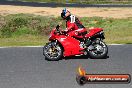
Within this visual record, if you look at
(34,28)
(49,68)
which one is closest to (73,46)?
(49,68)

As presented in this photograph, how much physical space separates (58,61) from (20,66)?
4.96 feet

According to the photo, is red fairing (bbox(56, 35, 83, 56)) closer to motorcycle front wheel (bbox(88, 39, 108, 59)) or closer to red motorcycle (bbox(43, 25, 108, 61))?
red motorcycle (bbox(43, 25, 108, 61))

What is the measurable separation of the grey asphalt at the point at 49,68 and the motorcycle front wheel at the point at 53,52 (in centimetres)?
23

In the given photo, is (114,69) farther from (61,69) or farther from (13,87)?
(13,87)

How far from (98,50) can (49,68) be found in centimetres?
227

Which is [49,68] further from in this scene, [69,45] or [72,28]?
[72,28]

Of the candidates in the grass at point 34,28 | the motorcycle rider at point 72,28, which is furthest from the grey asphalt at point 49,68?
the grass at point 34,28

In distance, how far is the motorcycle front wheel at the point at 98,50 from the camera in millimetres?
15625

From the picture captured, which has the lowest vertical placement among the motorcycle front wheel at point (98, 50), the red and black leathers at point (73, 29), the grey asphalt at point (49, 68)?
the grey asphalt at point (49, 68)

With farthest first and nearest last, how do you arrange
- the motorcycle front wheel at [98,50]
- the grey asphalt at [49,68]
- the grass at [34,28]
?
the grass at [34,28] → the motorcycle front wheel at [98,50] → the grey asphalt at [49,68]

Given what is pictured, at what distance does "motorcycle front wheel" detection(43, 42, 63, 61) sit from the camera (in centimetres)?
1565

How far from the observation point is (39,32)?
27.8 m

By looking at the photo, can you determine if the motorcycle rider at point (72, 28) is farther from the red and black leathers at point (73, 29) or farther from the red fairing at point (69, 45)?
the red fairing at point (69, 45)

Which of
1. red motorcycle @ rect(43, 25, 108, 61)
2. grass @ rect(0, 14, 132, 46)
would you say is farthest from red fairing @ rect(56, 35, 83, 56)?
grass @ rect(0, 14, 132, 46)
